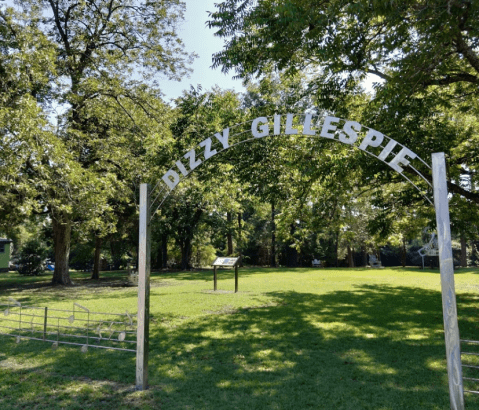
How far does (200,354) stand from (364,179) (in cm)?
643

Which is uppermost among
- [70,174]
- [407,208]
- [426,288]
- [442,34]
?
[442,34]

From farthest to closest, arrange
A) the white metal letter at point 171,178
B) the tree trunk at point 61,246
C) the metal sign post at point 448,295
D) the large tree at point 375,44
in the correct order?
the tree trunk at point 61,246
the large tree at point 375,44
the white metal letter at point 171,178
the metal sign post at point 448,295

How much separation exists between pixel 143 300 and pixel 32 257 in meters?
29.1

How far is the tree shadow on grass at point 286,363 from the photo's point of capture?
5211mm

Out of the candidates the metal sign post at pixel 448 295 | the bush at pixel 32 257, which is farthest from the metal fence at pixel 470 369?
the bush at pixel 32 257

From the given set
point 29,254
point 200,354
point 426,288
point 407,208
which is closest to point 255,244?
point 29,254

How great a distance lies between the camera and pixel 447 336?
180 inches

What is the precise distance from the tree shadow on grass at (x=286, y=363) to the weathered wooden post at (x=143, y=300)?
34cm

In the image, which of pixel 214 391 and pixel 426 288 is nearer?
pixel 214 391

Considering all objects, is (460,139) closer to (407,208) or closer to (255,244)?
(407,208)

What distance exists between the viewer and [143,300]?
5570 mm

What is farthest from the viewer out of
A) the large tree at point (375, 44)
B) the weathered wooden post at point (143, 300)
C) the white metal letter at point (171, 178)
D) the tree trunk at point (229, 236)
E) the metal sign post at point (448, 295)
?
the tree trunk at point (229, 236)

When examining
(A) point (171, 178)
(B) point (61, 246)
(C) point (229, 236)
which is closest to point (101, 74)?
(B) point (61, 246)

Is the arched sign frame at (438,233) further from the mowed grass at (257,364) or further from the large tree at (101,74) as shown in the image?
the large tree at (101,74)
